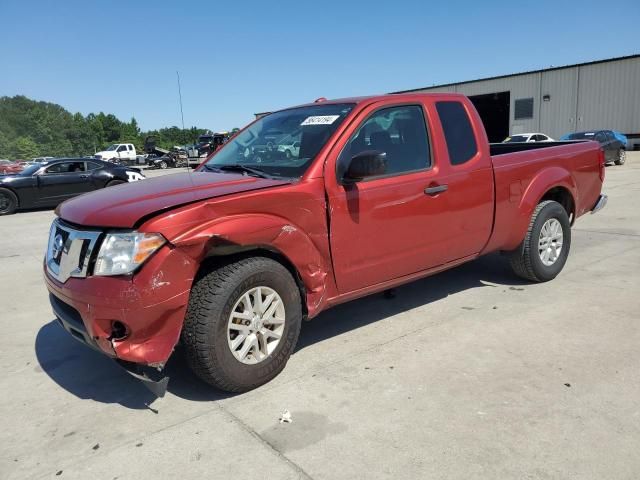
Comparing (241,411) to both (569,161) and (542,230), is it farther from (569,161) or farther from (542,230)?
(569,161)

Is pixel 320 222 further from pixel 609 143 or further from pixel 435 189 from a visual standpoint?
pixel 609 143

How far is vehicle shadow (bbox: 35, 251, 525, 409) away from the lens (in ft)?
11.1

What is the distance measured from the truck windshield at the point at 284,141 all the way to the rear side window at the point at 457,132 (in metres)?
0.94

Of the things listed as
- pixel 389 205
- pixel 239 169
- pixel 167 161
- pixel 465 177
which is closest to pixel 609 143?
pixel 465 177

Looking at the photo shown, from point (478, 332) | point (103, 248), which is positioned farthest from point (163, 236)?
point (478, 332)

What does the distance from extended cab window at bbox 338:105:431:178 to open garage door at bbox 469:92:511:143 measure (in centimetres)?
3848

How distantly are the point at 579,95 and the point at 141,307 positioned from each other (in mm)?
37916

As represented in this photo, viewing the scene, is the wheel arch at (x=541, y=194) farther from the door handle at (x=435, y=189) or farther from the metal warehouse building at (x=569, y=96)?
the metal warehouse building at (x=569, y=96)

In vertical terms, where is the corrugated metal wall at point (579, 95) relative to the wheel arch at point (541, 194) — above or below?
above

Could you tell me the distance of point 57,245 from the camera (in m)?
3.40

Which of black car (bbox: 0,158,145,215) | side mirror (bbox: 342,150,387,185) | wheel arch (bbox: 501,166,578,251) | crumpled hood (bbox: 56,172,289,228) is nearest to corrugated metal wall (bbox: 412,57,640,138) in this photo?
black car (bbox: 0,158,145,215)

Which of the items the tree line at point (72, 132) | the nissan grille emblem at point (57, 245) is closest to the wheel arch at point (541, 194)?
the nissan grille emblem at point (57, 245)

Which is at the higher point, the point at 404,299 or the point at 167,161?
the point at 167,161

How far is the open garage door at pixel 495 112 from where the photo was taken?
40281 mm
